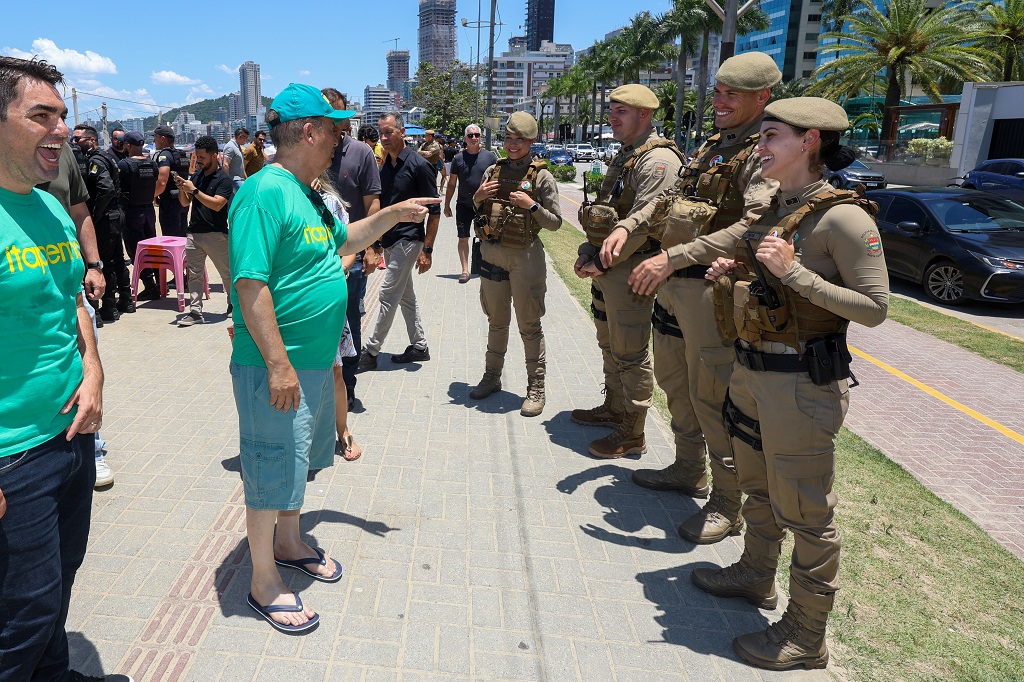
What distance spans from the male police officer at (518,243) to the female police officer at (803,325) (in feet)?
8.39

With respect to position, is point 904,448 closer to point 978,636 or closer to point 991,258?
point 978,636

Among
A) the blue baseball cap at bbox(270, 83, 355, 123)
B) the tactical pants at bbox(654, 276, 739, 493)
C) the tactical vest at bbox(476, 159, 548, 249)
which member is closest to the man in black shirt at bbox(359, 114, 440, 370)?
the tactical vest at bbox(476, 159, 548, 249)

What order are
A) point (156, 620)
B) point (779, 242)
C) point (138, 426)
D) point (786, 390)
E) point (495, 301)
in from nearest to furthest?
point (779, 242)
point (786, 390)
point (156, 620)
point (138, 426)
point (495, 301)

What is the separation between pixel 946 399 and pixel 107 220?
9088 millimetres

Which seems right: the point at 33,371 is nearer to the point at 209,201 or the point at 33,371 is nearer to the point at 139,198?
the point at 209,201

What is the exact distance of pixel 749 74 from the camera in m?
3.65

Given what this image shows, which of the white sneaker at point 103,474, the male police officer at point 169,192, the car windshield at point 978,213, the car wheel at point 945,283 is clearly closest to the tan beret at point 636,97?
the white sneaker at point 103,474

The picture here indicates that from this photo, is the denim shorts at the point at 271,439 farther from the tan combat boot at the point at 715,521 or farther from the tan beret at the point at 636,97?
the tan beret at the point at 636,97

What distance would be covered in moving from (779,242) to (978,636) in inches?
84.9

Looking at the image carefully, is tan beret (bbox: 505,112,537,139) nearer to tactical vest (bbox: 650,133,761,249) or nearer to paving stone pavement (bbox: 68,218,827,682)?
tactical vest (bbox: 650,133,761,249)

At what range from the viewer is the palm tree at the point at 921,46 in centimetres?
3609

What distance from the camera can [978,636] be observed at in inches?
127

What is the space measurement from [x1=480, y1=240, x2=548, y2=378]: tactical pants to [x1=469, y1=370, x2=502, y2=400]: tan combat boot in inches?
5.4

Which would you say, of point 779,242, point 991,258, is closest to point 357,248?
point 779,242
